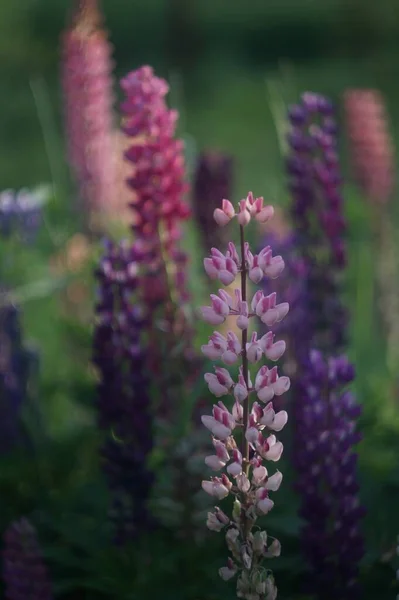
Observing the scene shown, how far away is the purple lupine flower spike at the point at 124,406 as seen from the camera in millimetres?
2186

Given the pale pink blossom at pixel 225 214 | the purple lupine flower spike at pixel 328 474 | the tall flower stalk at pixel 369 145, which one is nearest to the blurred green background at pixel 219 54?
the tall flower stalk at pixel 369 145

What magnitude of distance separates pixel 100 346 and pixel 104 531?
18.4 inches

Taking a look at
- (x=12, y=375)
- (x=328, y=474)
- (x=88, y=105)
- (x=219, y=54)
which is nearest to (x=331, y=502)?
(x=328, y=474)

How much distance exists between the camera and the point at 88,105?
3.85 meters

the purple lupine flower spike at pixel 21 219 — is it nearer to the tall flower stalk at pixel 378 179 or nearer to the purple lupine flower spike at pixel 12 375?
the purple lupine flower spike at pixel 12 375

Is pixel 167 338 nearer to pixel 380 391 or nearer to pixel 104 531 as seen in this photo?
pixel 104 531

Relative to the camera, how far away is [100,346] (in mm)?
2197

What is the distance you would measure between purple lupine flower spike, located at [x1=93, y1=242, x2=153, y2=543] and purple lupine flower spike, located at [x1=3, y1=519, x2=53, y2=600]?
310 mm

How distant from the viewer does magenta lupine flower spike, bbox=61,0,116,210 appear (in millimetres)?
3703

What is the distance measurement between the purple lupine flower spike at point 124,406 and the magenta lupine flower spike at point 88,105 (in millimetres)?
1610

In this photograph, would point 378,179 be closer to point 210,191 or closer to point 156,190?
point 210,191

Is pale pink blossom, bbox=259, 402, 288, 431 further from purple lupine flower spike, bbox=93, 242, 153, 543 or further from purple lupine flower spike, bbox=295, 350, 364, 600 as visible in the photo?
purple lupine flower spike, bbox=93, 242, 153, 543

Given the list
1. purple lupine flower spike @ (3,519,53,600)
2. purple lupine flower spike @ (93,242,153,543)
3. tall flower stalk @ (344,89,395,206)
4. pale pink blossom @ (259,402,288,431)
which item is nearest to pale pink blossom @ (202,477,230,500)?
pale pink blossom @ (259,402,288,431)

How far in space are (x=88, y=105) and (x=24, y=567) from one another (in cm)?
231
